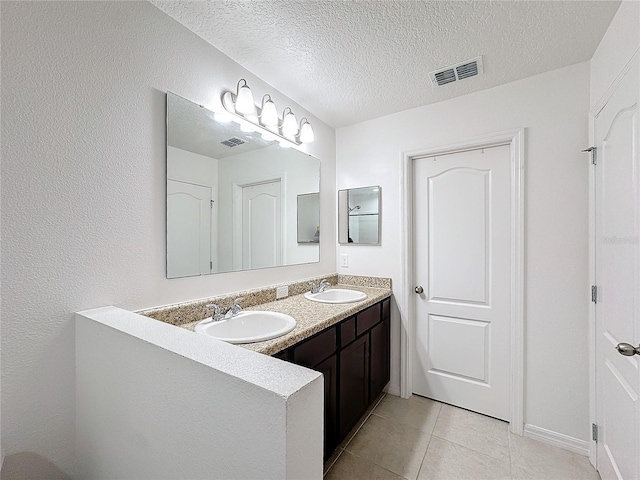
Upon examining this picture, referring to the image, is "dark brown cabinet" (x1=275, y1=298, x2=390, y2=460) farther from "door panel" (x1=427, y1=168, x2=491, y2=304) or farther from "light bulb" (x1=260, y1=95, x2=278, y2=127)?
"light bulb" (x1=260, y1=95, x2=278, y2=127)

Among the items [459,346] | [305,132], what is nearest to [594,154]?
[459,346]

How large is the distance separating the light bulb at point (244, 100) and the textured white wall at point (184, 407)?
→ 1.22 meters

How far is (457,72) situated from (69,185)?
2127 mm

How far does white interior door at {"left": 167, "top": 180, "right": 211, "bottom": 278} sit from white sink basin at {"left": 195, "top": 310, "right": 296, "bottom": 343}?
0.30m

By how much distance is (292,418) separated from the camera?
55 cm

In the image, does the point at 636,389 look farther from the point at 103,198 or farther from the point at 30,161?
the point at 30,161

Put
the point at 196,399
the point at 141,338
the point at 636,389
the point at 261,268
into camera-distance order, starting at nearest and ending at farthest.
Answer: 1. the point at 196,399
2. the point at 141,338
3. the point at 636,389
4. the point at 261,268

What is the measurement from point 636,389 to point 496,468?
87cm

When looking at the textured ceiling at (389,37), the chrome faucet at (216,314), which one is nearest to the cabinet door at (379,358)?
the chrome faucet at (216,314)

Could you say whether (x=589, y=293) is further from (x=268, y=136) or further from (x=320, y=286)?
(x=268, y=136)

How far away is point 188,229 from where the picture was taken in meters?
1.46

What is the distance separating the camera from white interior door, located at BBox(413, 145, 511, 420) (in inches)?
78.7

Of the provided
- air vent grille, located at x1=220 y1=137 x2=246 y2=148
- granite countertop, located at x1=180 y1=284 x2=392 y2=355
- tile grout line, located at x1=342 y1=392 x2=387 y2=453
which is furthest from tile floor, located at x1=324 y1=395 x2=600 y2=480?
air vent grille, located at x1=220 y1=137 x2=246 y2=148

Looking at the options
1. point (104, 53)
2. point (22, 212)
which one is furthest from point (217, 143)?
point (22, 212)
